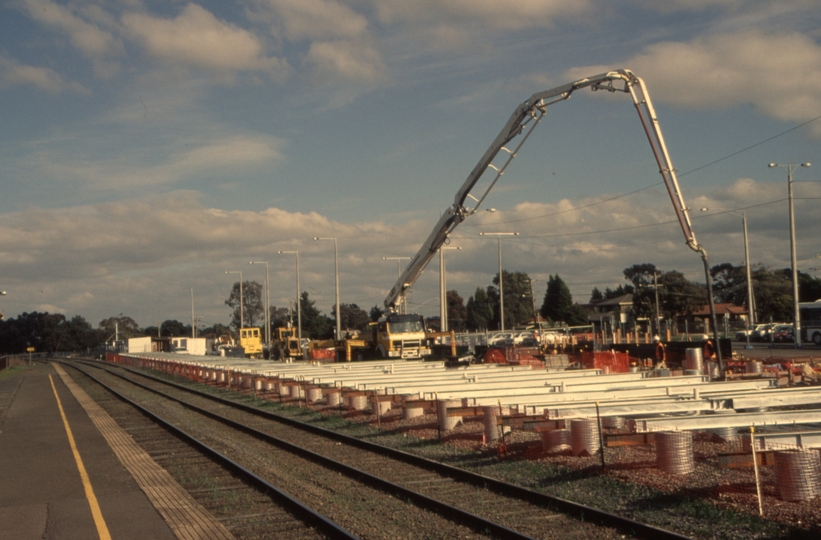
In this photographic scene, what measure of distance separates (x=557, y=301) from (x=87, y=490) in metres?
102

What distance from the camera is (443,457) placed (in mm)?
14656

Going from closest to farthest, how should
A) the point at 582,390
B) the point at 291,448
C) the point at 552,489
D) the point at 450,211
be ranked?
the point at 552,489 < the point at 291,448 < the point at 582,390 < the point at 450,211

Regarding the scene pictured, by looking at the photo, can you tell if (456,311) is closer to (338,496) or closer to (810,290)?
(810,290)

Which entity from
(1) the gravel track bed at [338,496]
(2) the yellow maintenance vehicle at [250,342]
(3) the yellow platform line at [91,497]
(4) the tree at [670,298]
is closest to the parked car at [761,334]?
(4) the tree at [670,298]

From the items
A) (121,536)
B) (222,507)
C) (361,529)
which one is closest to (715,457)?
(361,529)

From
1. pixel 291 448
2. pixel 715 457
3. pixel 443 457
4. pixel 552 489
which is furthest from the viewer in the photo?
pixel 291 448

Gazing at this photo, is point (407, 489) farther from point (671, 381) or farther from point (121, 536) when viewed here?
point (671, 381)

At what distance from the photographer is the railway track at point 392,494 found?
934cm

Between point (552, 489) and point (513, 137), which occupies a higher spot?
point (513, 137)

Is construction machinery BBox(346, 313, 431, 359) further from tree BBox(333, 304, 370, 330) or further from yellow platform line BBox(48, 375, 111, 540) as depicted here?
tree BBox(333, 304, 370, 330)

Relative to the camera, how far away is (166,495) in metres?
12.2

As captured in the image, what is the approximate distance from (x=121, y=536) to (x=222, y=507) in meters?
1.89

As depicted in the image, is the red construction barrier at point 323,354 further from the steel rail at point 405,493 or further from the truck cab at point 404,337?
the steel rail at point 405,493

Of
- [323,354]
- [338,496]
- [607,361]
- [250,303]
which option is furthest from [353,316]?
[338,496]
